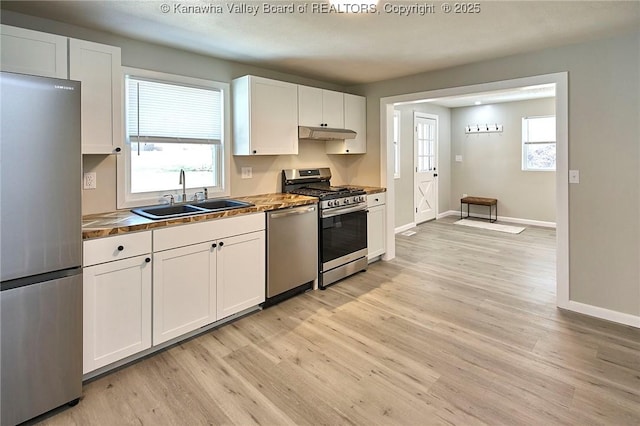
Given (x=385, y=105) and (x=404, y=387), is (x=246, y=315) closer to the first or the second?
(x=404, y=387)

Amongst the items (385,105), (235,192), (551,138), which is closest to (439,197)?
(551,138)

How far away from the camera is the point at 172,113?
3.25 m

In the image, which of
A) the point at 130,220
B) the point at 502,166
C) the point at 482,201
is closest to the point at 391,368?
the point at 130,220

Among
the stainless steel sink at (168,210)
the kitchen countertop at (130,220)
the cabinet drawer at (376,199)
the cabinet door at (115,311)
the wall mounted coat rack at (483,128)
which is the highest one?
the wall mounted coat rack at (483,128)

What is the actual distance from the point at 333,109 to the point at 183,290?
2.76 metres

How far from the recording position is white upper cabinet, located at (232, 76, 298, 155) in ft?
11.4

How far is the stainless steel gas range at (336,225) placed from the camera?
12.3 ft

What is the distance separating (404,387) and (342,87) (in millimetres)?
3920

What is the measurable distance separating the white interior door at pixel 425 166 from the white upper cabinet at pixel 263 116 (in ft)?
12.6

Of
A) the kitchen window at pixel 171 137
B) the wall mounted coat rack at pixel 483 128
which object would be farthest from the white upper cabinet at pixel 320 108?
the wall mounted coat rack at pixel 483 128

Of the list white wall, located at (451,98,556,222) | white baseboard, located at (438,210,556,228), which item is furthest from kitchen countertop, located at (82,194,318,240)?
white wall, located at (451,98,556,222)

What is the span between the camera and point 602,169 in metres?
3.02

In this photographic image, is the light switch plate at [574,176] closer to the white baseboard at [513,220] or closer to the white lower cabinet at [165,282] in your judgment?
the white lower cabinet at [165,282]

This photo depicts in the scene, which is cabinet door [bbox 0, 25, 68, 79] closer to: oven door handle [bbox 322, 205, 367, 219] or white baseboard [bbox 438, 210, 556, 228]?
oven door handle [bbox 322, 205, 367, 219]
